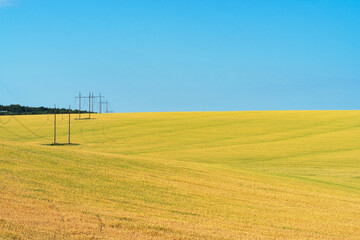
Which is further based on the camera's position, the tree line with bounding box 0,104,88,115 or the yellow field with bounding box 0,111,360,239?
the tree line with bounding box 0,104,88,115

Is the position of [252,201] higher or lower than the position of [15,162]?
lower

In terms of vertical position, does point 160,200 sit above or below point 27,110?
below

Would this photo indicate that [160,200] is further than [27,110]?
No

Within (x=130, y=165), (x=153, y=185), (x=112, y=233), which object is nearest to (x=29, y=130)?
(x=130, y=165)

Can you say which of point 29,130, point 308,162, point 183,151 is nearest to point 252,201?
point 308,162

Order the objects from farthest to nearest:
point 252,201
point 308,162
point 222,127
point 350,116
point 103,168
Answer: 1. point 350,116
2. point 222,127
3. point 308,162
4. point 103,168
5. point 252,201

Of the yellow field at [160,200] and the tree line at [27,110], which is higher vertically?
the tree line at [27,110]

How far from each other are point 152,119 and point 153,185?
44853 mm

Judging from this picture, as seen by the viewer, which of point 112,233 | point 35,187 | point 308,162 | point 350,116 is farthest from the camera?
point 350,116

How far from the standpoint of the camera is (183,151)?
1382 inches

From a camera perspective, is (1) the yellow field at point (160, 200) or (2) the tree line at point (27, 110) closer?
(1) the yellow field at point (160, 200)

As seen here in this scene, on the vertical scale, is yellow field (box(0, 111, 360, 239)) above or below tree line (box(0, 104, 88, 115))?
below

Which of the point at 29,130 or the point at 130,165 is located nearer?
the point at 130,165

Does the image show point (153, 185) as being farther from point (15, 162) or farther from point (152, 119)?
point (152, 119)
